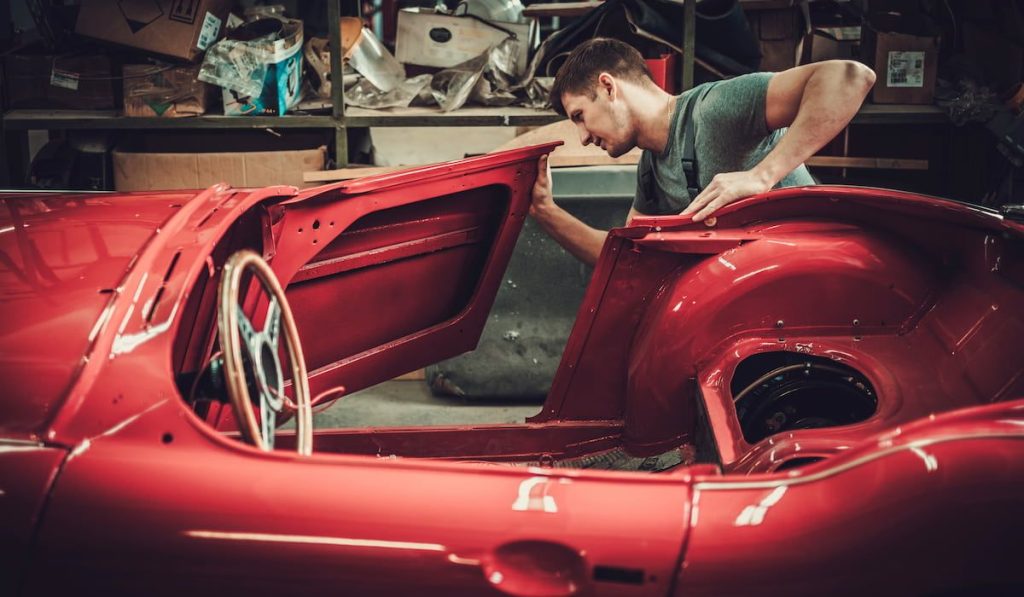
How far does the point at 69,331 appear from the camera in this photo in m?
1.51

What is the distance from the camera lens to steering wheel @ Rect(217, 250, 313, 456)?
1345mm

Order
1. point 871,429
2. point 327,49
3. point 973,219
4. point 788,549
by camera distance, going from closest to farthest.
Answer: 1. point 788,549
2. point 871,429
3. point 973,219
4. point 327,49

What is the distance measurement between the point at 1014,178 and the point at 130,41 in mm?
4311

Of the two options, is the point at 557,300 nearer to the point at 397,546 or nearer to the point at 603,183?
the point at 603,183

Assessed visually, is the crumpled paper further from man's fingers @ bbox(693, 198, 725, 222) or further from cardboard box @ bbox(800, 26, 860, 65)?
man's fingers @ bbox(693, 198, 725, 222)

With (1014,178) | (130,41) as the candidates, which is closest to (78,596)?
(130,41)

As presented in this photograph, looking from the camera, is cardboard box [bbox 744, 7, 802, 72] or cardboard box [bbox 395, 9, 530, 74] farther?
cardboard box [bbox 395, 9, 530, 74]

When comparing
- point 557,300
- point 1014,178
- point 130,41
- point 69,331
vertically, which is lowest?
point 557,300

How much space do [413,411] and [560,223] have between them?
1500mm

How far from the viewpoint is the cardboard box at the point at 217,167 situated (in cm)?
421

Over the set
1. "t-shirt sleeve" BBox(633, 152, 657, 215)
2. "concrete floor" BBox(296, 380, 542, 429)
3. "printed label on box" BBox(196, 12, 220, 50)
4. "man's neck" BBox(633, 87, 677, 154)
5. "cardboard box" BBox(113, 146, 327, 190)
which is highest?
"printed label on box" BBox(196, 12, 220, 50)

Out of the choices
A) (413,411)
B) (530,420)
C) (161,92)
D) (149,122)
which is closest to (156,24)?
(161,92)

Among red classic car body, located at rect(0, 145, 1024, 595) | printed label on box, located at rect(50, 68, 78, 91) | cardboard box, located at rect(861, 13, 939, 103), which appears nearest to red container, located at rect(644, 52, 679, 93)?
cardboard box, located at rect(861, 13, 939, 103)

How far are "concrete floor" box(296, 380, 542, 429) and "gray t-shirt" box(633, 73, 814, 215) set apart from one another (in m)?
1.49
